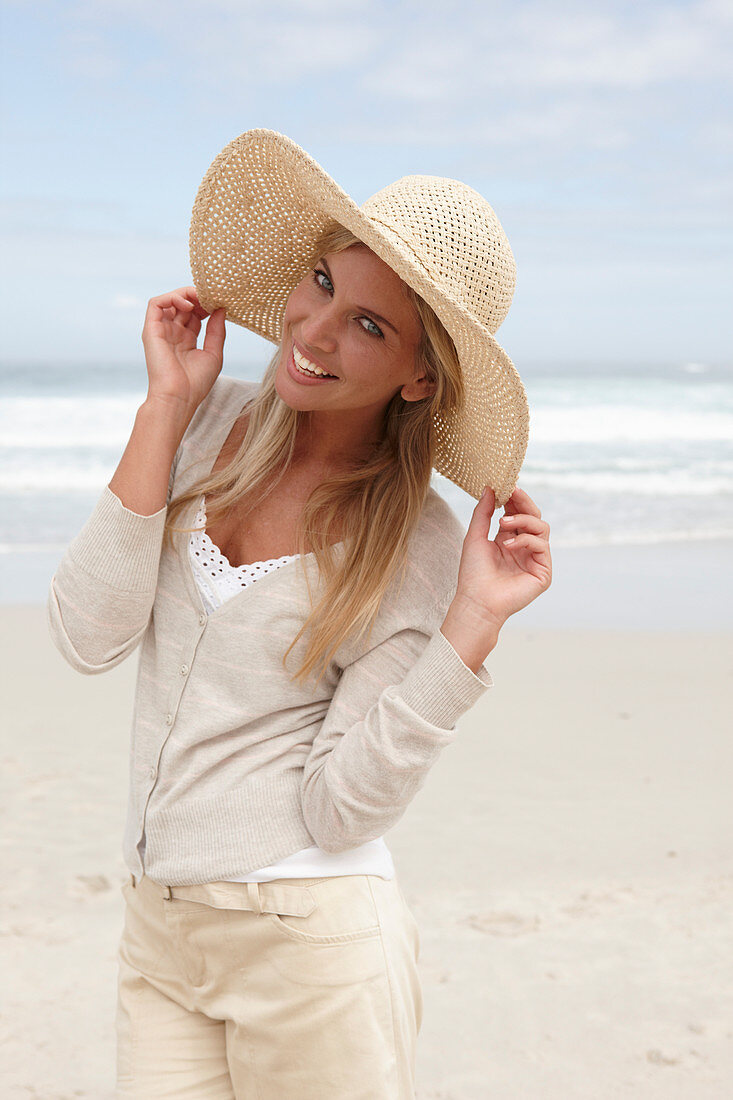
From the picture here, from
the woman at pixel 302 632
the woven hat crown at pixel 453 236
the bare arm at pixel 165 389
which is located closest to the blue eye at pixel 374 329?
the woman at pixel 302 632

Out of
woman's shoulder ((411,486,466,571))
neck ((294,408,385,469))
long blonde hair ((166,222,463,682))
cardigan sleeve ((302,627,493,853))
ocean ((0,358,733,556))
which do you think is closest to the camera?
cardigan sleeve ((302,627,493,853))

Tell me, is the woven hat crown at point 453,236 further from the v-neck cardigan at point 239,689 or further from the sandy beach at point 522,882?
the sandy beach at point 522,882

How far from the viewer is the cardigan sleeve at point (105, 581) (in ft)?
5.02

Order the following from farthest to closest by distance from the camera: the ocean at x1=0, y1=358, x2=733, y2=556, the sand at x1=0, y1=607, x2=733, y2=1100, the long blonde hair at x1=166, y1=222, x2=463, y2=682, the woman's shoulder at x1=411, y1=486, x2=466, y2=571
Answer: the ocean at x1=0, y1=358, x2=733, y2=556
the sand at x1=0, y1=607, x2=733, y2=1100
the woman's shoulder at x1=411, y1=486, x2=466, y2=571
the long blonde hair at x1=166, y1=222, x2=463, y2=682

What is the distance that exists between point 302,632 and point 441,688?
9.0 inches

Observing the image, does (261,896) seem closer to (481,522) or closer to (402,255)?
(481,522)

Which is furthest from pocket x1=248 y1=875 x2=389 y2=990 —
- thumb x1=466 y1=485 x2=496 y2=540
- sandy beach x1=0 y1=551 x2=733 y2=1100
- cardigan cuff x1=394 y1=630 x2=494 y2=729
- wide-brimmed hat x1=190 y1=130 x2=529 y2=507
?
sandy beach x1=0 y1=551 x2=733 y2=1100

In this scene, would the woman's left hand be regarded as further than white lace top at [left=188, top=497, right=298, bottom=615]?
No

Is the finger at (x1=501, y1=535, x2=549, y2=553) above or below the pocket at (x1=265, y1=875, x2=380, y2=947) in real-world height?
above

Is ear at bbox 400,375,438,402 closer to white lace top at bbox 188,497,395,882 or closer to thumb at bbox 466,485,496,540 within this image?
thumb at bbox 466,485,496,540

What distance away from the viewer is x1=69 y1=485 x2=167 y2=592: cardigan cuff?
5.01ft

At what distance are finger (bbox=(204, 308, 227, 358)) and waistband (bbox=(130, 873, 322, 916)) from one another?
837 millimetres

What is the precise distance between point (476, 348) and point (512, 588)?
35 cm

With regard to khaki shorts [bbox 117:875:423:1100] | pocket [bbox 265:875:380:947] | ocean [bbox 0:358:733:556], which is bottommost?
ocean [bbox 0:358:733:556]
